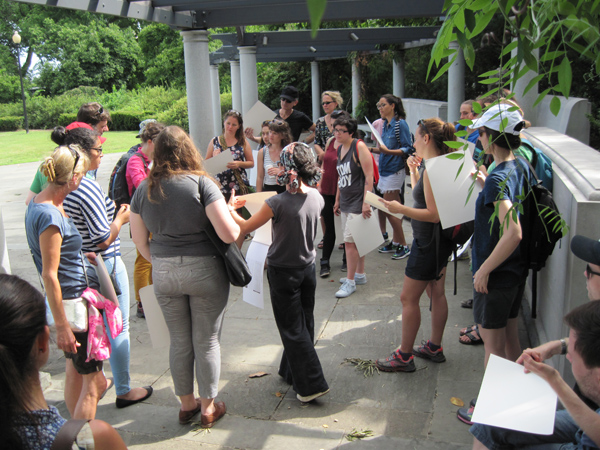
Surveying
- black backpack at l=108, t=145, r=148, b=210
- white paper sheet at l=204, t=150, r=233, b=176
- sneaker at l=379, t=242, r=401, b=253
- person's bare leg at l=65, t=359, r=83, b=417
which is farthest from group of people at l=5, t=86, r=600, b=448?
sneaker at l=379, t=242, r=401, b=253

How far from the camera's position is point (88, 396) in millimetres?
3346

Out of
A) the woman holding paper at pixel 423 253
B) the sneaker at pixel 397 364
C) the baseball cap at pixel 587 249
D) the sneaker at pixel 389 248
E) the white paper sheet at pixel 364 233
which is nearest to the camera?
the baseball cap at pixel 587 249

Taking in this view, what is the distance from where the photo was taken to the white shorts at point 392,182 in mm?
6996

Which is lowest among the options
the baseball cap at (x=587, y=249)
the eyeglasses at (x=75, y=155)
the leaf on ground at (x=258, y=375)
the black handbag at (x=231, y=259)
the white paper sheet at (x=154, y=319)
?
the leaf on ground at (x=258, y=375)

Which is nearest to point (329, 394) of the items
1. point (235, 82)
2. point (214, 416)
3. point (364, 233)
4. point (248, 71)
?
point (214, 416)

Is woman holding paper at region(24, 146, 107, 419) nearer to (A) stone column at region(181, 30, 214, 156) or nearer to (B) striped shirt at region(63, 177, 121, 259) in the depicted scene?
(B) striped shirt at region(63, 177, 121, 259)

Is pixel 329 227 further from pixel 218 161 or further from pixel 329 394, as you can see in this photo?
pixel 329 394

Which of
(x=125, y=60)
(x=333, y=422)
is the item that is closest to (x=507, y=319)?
(x=333, y=422)

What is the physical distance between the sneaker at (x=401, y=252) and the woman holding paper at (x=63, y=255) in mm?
4341

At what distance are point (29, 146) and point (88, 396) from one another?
28.1 meters

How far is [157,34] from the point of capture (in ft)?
144

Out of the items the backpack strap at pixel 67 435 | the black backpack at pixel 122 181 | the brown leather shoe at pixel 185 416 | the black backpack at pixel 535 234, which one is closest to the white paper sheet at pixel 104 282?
the brown leather shoe at pixel 185 416

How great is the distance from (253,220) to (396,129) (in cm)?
371

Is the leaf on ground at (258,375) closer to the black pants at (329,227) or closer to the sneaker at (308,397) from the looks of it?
the sneaker at (308,397)
